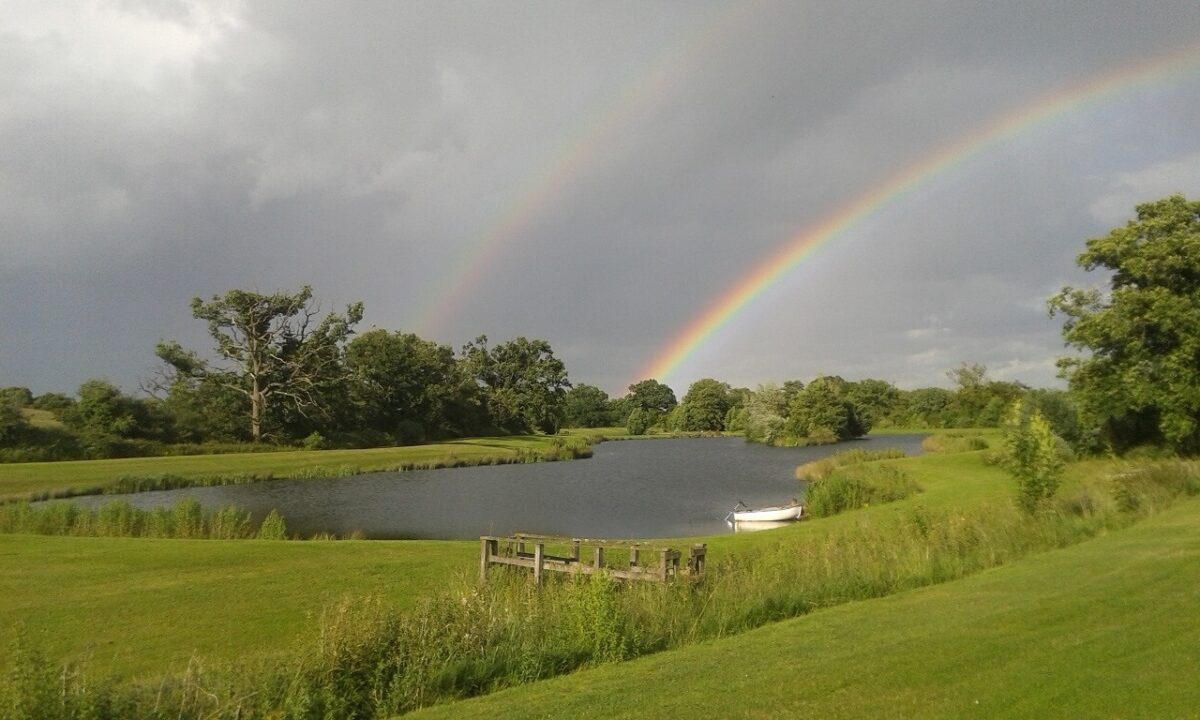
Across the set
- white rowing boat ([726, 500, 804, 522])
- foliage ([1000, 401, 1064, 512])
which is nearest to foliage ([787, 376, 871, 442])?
white rowing boat ([726, 500, 804, 522])

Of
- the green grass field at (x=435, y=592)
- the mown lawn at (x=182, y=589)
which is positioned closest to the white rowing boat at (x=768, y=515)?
the green grass field at (x=435, y=592)

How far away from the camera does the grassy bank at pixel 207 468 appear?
142 ft

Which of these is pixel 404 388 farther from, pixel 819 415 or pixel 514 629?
pixel 514 629

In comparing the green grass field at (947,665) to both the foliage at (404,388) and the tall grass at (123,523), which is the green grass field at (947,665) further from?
the foliage at (404,388)

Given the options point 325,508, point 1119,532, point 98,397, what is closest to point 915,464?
point 1119,532

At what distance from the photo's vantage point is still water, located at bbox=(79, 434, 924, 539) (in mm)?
34219

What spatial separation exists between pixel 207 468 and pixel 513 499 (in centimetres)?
2441

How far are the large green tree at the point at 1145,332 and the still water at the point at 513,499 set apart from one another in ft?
54.4

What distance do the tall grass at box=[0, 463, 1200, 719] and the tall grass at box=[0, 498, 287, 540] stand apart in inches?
490

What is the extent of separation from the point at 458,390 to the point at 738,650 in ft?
370

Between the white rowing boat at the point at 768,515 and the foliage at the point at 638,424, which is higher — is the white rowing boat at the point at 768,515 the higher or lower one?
the lower one

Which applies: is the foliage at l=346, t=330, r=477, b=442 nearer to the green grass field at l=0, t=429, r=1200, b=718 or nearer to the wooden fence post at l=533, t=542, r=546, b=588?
the green grass field at l=0, t=429, r=1200, b=718

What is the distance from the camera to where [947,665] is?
8.59m

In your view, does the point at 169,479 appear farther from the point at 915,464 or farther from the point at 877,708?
the point at 877,708
